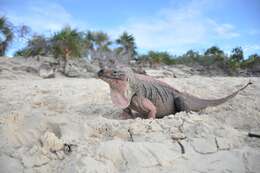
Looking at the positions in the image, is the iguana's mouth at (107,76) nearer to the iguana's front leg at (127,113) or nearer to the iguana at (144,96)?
the iguana at (144,96)

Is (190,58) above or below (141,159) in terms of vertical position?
above

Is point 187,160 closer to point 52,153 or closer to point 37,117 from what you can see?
point 52,153

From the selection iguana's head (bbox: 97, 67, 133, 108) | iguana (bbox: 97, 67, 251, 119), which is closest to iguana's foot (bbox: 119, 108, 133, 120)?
iguana (bbox: 97, 67, 251, 119)

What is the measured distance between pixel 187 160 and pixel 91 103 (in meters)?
3.35

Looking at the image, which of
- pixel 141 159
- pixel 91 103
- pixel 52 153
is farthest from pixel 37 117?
pixel 91 103

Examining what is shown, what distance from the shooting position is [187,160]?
2.46 m

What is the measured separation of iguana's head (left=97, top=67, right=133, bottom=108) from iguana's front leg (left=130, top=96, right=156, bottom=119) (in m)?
0.18

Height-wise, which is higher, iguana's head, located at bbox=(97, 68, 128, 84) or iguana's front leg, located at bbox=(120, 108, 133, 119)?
iguana's head, located at bbox=(97, 68, 128, 84)

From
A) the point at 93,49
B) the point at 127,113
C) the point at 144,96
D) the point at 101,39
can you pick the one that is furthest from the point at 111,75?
the point at 101,39

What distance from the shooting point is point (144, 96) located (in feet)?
13.1

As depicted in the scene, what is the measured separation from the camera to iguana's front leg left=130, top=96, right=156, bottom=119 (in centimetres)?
387

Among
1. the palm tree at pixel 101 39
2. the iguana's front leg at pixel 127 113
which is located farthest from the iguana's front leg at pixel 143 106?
the palm tree at pixel 101 39

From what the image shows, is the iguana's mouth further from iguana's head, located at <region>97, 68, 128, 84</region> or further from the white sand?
the white sand

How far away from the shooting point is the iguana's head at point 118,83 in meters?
3.59
